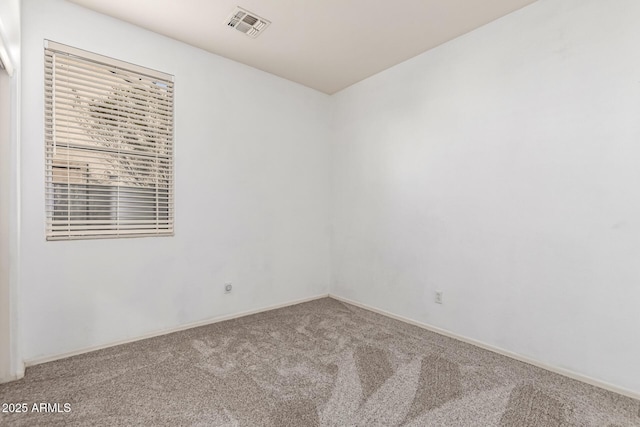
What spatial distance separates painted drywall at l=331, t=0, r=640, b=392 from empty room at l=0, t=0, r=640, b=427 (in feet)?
0.05

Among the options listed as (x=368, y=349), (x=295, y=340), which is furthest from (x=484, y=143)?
(x=295, y=340)

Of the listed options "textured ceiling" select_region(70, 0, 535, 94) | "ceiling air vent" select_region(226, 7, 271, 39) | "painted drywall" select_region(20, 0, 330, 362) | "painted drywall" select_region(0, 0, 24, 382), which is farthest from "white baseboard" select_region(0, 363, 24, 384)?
"ceiling air vent" select_region(226, 7, 271, 39)

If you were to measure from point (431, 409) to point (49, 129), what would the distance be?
3367 millimetres

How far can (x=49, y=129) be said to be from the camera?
239 centimetres

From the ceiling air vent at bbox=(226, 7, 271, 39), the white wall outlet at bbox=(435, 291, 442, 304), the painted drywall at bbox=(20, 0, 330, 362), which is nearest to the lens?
the painted drywall at bbox=(20, 0, 330, 362)

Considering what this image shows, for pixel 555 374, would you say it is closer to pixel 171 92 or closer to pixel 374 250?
pixel 374 250

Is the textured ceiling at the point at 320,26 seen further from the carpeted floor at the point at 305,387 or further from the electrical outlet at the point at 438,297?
the carpeted floor at the point at 305,387

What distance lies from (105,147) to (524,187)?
11.5 ft

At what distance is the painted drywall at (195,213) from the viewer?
2336mm

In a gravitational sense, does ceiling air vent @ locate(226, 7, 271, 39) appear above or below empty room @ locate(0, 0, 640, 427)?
above

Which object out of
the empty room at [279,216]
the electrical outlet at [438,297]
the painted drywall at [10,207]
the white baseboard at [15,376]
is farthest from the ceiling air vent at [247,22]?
the white baseboard at [15,376]

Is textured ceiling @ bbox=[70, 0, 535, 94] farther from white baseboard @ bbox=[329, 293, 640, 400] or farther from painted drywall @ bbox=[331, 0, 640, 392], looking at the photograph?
white baseboard @ bbox=[329, 293, 640, 400]

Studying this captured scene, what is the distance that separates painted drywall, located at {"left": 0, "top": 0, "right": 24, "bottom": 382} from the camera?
6.56 feet

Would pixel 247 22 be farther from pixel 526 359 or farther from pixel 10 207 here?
pixel 526 359
